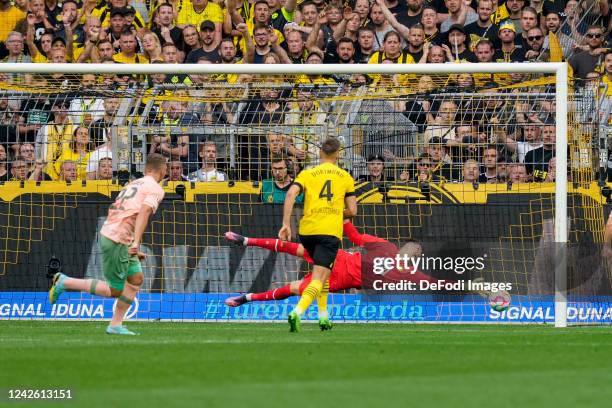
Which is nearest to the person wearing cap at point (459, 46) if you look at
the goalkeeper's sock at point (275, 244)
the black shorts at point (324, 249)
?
the goalkeeper's sock at point (275, 244)

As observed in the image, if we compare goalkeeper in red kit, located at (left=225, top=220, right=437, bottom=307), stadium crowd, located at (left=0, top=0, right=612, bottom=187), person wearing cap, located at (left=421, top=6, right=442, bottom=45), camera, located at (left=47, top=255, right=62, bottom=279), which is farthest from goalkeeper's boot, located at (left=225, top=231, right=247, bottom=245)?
Result: person wearing cap, located at (left=421, top=6, right=442, bottom=45)

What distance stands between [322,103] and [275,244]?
2864 mm

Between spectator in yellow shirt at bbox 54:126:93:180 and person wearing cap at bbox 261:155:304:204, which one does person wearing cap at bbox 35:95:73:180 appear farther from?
person wearing cap at bbox 261:155:304:204

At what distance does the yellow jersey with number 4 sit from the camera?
539 inches

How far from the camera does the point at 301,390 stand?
766cm

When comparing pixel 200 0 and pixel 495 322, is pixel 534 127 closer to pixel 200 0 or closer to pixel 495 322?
pixel 495 322

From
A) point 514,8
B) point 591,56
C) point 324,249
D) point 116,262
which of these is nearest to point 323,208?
point 324,249

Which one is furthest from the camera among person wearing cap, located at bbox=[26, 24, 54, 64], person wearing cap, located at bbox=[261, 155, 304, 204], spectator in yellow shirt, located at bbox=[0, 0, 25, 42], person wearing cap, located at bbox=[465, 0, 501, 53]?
spectator in yellow shirt, located at bbox=[0, 0, 25, 42]

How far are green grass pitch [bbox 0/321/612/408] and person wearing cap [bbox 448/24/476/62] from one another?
8.66 meters

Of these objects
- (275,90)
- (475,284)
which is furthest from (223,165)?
(475,284)

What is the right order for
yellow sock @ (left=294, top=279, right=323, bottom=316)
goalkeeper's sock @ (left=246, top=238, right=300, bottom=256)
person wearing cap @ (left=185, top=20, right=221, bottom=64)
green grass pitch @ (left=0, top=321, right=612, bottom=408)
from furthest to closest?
person wearing cap @ (left=185, top=20, right=221, bottom=64)
goalkeeper's sock @ (left=246, top=238, right=300, bottom=256)
yellow sock @ (left=294, top=279, right=323, bottom=316)
green grass pitch @ (left=0, top=321, right=612, bottom=408)

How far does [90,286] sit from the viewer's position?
1359 centimetres

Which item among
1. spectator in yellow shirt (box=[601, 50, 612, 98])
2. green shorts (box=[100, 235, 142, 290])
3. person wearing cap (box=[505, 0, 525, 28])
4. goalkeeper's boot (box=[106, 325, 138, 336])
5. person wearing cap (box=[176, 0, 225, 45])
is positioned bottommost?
goalkeeper's boot (box=[106, 325, 138, 336])

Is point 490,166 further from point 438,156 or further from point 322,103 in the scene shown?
point 322,103
